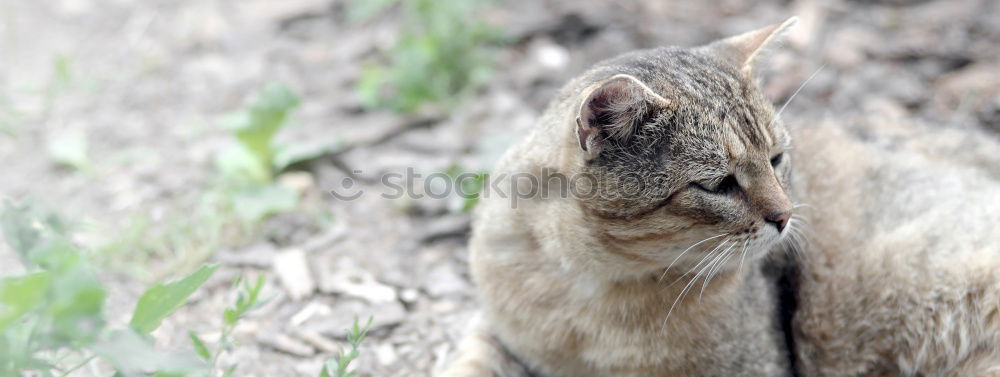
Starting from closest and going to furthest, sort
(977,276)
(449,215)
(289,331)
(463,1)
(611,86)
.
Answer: (611,86), (977,276), (289,331), (449,215), (463,1)

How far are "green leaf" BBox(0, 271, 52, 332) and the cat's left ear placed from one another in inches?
103

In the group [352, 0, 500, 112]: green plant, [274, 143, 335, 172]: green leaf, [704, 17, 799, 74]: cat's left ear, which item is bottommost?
[274, 143, 335, 172]: green leaf

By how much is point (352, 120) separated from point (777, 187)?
3.46 m

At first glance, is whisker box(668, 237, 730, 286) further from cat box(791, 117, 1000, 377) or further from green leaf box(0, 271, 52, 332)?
green leaf box(0, 271, 52, 332)

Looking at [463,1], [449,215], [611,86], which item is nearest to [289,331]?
[449,215]

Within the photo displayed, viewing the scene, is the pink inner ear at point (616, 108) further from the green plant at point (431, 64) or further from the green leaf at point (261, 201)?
the green plant at point (431, 64)

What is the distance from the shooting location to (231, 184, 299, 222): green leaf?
15.8 ft

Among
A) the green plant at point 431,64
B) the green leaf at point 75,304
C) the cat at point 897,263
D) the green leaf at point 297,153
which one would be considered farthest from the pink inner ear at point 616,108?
the green plant at point 431,64

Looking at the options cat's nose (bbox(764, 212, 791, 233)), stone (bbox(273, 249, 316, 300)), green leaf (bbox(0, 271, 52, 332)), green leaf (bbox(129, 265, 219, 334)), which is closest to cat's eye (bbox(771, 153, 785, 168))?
cat's nose (bbox(764, 212, 791, 233))

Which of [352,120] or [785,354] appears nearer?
[785,354]

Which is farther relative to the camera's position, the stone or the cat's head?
the stone

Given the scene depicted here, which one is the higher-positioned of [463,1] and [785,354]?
[463,1]

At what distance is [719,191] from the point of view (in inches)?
125

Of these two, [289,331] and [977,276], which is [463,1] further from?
[977,276]
